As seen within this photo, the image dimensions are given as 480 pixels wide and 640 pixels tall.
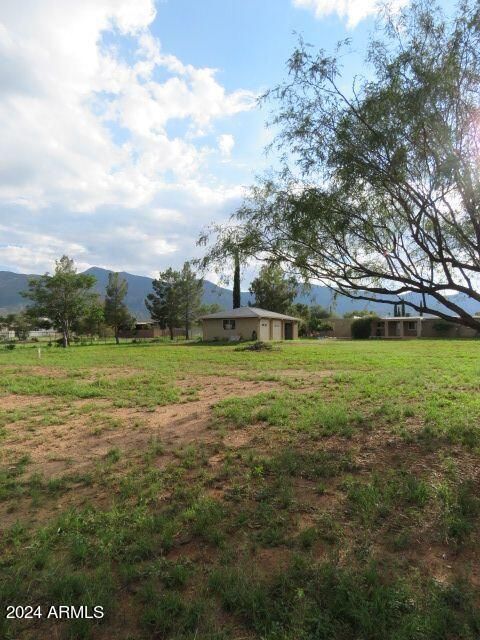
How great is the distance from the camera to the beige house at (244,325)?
3562cm

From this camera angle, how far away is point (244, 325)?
3612 centimetres

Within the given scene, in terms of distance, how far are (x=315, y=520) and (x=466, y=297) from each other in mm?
4235

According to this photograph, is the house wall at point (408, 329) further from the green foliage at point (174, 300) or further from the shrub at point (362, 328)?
the green foliage at point (174, 300)

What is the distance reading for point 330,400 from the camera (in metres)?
8.82

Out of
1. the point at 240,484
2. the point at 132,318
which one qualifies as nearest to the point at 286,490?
the point at 240,484

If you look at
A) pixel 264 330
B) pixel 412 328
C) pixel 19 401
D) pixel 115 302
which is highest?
pixel 115 302

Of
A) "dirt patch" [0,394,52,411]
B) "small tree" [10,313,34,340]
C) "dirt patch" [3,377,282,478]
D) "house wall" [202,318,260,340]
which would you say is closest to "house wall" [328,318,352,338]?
"house wall" [202,318,260,340]

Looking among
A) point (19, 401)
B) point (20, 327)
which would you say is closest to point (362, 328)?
point (19, 401)

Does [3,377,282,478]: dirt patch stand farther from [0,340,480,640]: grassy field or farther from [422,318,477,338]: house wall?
[422,318,477,338]: house wall

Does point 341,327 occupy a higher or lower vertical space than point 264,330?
higher

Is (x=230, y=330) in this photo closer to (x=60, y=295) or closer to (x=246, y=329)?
(x=246, y=329)

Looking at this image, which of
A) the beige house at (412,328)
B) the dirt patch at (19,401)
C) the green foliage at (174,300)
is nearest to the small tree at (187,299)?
the green foliage at (174,300)

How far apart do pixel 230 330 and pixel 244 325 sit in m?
1.53

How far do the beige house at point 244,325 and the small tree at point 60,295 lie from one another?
10778mm
